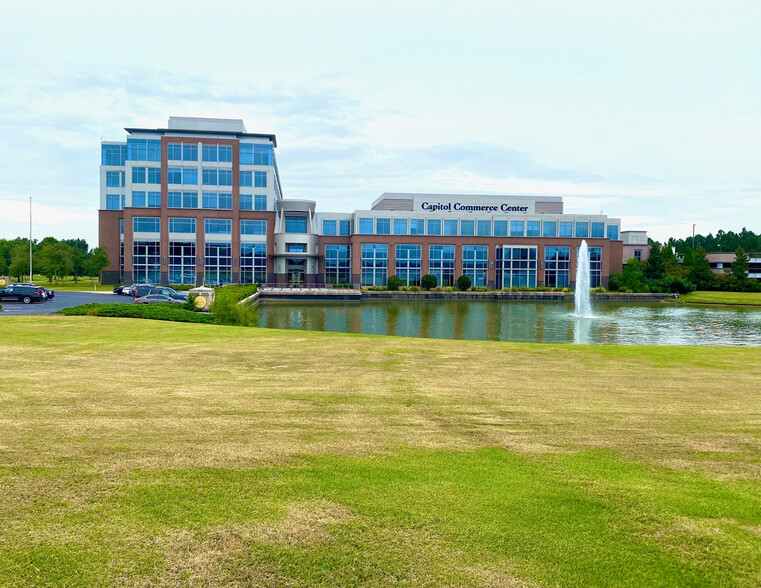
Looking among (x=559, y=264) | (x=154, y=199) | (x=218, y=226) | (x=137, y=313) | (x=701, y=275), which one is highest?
(x=154, y=199)

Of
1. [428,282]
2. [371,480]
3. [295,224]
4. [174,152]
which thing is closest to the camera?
[371,480]

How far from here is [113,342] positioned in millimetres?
19188

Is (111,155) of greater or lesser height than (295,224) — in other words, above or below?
above

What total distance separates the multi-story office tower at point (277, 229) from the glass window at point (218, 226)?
147 millimetres

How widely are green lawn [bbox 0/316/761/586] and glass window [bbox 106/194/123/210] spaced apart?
8844 cm

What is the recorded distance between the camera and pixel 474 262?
9462 cm

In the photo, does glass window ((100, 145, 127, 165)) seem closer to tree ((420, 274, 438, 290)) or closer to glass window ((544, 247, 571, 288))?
tree ((420, 274, 438, 290))

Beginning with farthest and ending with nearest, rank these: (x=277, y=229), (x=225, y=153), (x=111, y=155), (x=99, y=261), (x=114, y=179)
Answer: (x=111, y=155) → (x=114, y=179) → (x=277, y=229) → (x=225, y=153) → (x=99, y=261)

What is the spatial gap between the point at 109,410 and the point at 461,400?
6.63 m

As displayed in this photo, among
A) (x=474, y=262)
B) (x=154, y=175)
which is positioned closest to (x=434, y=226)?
(x=474, y=262)

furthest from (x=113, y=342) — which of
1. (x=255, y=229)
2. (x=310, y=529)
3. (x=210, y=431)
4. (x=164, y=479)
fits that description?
(x=255, y=229)

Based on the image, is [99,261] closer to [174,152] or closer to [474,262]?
[174,152]

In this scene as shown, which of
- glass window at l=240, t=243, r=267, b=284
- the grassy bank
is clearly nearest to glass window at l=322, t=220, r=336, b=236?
glass window at l=240, t=243, r=267, b=284

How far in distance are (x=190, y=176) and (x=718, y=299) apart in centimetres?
7622
